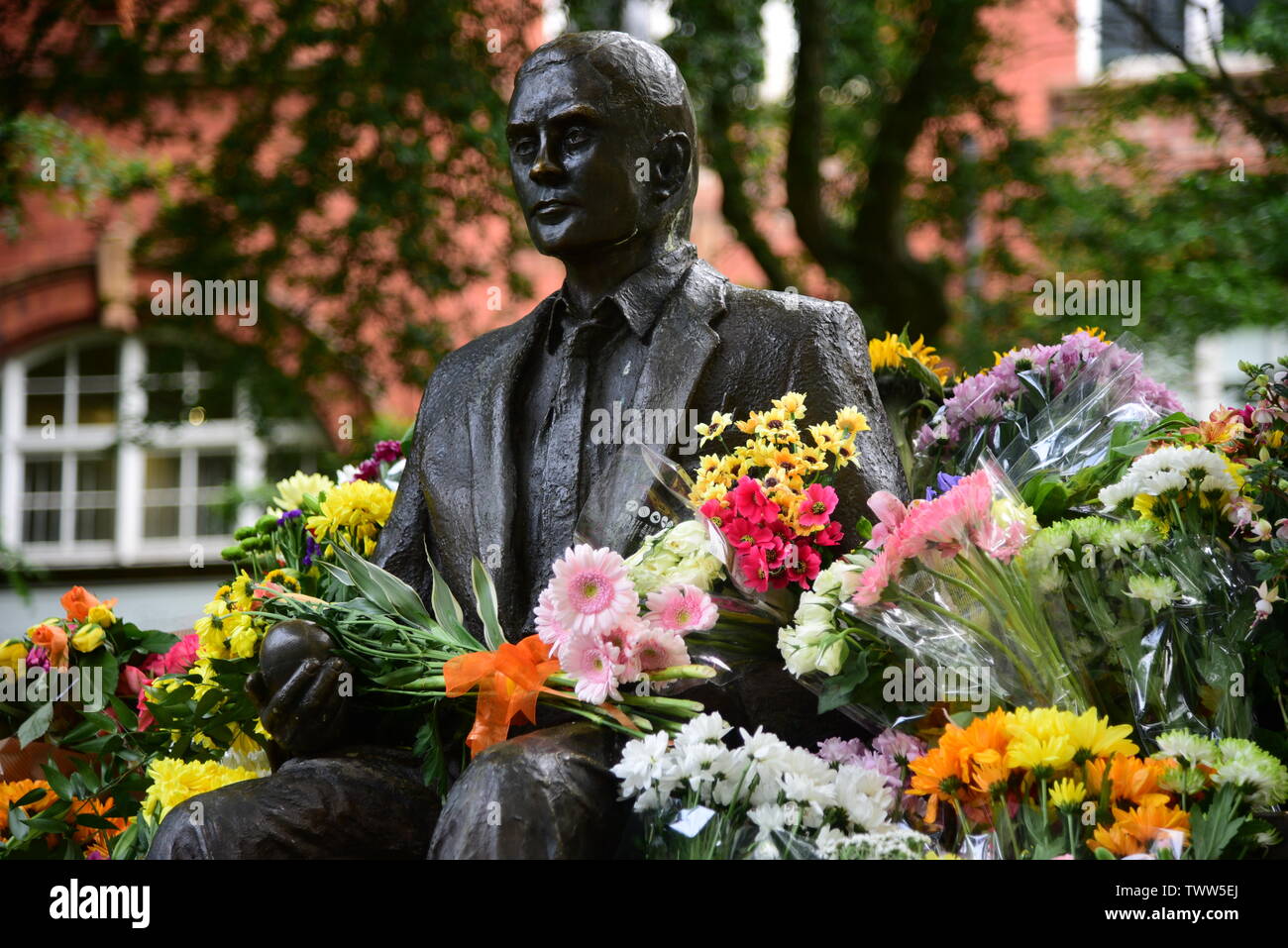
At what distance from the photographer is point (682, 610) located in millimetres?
2994

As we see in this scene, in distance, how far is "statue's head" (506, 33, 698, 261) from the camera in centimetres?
368

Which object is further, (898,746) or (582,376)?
(582,376)

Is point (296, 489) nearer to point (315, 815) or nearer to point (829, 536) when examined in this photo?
point (315, 815)

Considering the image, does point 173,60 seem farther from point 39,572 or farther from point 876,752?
point 876,752

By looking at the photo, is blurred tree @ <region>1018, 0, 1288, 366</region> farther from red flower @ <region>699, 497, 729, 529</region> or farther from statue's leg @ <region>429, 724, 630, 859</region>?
statue's leg @ <region>429, 724, 630, 859</region>

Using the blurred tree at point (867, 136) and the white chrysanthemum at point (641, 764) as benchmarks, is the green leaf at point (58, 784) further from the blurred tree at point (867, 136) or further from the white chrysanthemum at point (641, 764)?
the blurred tree at point (867, 136)

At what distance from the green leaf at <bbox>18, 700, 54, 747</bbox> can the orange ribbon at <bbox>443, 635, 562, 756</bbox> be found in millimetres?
1404

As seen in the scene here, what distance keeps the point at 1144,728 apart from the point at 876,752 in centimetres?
48

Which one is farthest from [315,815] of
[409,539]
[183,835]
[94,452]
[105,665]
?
[94,452]

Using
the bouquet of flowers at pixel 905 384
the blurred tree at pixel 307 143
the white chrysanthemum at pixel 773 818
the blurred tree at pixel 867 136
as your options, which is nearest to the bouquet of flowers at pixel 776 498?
the white chrysanthemum at pixel 773 818

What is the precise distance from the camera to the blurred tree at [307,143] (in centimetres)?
928

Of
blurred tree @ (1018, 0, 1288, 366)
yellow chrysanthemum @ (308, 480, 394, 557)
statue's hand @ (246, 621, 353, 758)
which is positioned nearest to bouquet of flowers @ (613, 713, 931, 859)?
statue's hand @ (246, 621, 353, 758)

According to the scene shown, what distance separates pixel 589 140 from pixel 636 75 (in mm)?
200
